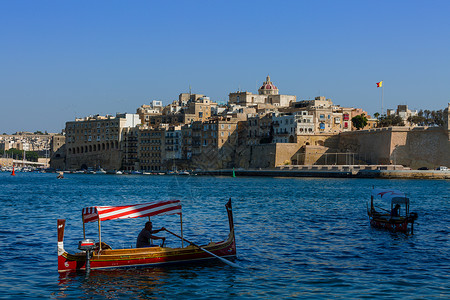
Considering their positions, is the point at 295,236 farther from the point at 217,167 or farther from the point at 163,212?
the point at 217,167

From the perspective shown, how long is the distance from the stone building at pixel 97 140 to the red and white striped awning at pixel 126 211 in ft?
312

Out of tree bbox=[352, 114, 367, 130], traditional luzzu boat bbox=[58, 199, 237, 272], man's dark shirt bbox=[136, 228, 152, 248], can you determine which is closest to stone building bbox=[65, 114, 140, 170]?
tree bbox=[352, 114, 367, 130]

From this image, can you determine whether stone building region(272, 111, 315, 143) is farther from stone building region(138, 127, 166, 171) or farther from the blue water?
the blue water

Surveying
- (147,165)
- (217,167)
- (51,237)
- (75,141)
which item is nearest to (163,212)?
(51,237)

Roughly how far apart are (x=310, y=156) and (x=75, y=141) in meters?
56.2

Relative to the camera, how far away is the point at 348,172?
76.3 m

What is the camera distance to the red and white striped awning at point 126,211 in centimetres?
1573

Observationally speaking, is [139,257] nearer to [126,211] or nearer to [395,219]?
[126,211]

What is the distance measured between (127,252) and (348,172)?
63217 millimetres

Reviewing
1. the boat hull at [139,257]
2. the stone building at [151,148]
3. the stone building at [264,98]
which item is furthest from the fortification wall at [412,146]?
the boat hull at [139,257]

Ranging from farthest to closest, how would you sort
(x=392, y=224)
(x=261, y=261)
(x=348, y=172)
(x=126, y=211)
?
(x=348, y=172) < (x=392, y=224) < (x=261, y=261) < (x=126, y=211)

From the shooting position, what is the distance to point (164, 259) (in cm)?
1622

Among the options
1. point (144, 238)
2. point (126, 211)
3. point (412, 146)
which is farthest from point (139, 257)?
point (412, 146)

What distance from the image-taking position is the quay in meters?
72.3
